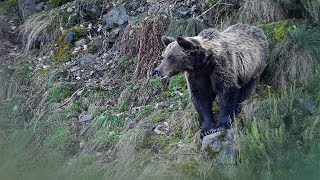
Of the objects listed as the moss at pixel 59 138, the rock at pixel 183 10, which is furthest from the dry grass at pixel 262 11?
the moss at pixel 59 138

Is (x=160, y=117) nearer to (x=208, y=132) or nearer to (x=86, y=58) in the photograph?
(x=208, y=132)

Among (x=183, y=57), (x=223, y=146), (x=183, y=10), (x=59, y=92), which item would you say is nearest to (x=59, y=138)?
(x=59, y=92)

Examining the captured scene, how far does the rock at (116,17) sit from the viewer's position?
10.1 m

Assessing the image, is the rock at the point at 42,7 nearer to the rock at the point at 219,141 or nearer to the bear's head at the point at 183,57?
the bear's head at the point at 183,57

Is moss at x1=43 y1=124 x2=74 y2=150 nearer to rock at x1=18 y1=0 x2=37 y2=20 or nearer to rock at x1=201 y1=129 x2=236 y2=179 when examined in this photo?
rock at x1=201 y1=129 x2=236 y2=179

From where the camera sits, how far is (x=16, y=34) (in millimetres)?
11414

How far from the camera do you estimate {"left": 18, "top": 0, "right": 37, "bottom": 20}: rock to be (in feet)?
38.3

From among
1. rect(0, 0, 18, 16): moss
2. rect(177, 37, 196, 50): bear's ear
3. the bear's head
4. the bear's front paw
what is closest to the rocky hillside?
the bear's front paw

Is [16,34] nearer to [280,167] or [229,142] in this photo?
[229,142]

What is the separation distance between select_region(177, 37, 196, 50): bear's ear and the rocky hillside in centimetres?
101

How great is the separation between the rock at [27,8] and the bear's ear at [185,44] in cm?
617

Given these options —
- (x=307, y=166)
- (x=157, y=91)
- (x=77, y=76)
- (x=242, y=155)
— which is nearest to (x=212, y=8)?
(x=157, y=91)

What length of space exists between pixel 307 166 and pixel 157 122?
2897mm

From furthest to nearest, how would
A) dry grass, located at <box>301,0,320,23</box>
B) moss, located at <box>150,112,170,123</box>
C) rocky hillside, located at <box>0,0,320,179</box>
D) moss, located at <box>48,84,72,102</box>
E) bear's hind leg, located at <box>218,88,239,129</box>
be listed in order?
moss, located at <box>48,84,72,102</box> < moss, located at <box>150,112,170,123</box> < dry grass, located at <box>301,0,320,23</box> < bear's hind leg, located at <box>218,88,239,129</box> < rocky hillside, located at <box>0,0,320,179</box>
